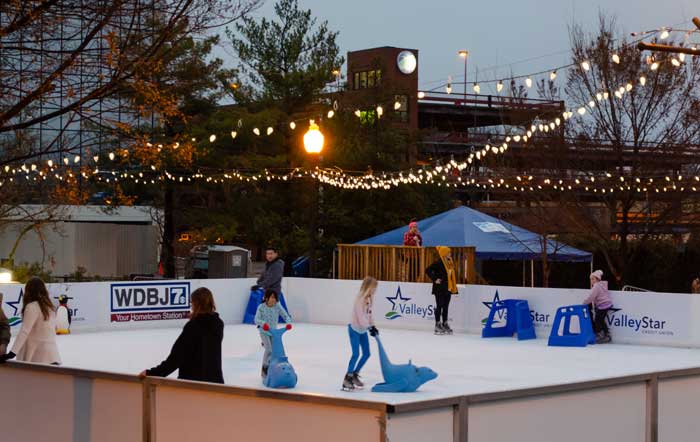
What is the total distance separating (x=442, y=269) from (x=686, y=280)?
15.2m

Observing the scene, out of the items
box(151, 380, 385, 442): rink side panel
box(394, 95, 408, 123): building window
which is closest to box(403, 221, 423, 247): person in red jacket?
box(151, 380, 385, 442): rink side panel

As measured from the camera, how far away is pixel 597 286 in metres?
20.1

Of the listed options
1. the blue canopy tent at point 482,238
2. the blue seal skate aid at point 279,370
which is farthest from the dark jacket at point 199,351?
the blue canopy tent at point 482,238

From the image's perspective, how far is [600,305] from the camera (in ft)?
66.6

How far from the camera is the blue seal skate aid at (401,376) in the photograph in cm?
1232

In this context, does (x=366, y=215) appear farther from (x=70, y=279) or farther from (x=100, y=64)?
(x=100, y=64)

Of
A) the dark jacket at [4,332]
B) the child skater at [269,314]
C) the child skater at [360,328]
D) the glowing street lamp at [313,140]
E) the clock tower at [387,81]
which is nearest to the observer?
the dark jacket at [4,332]

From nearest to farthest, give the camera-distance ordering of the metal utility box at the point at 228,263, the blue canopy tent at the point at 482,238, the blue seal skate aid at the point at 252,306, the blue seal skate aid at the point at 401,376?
the blue seal skate aid at the point at 401,376, the blue seal skate aid at the point at 252,306, the blue canopy tent at the point at 482,238, the metal utility box at the point at 228,263

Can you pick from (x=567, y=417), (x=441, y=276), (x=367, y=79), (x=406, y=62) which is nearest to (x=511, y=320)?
(x=441, y=276)

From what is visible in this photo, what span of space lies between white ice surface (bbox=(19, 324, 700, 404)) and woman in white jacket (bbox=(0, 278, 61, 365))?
292 cm

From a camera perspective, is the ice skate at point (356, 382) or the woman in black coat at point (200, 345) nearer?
the woman in black coat at point (200, 345)

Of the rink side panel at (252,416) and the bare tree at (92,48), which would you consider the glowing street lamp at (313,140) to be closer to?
the bare tree at (92,48)

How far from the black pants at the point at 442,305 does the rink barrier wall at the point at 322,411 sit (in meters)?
14.9

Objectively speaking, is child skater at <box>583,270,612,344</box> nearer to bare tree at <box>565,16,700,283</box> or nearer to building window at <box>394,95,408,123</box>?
bare tree at <box>565,16,700,283</box>
